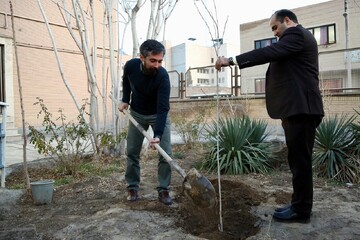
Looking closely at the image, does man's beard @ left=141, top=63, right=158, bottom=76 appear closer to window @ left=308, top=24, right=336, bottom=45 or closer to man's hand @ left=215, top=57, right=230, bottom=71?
man's hand @ left=215, top=57, right=230, bottom=71

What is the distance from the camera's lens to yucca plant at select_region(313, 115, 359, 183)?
197 inches

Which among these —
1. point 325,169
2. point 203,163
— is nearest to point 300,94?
point 325,169

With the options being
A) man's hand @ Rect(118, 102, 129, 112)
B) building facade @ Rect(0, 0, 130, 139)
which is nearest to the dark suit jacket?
man's hand @ Rect(118, 102, 129, 112)

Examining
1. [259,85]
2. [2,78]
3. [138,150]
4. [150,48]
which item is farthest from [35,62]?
[150,48]

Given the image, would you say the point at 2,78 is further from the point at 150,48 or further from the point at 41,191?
the point at 150,48

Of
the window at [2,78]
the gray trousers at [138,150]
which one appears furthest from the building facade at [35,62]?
the gray trousers at [138,150]

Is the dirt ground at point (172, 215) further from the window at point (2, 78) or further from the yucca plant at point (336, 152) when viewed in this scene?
the window at point (2, 78)

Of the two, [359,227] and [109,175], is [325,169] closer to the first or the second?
[359,227]

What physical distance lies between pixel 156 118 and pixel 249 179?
214 cm

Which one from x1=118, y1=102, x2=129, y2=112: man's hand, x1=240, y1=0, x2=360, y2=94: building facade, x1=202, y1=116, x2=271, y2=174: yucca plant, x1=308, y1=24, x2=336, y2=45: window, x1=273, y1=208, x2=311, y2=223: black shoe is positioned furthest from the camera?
x1=308, y1=24, x2=336, y2=45: window

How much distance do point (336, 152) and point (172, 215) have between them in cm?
304

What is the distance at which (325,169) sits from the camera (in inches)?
206

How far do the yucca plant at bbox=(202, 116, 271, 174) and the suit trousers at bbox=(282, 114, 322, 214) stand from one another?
235cm

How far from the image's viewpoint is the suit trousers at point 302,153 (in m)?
3.07
